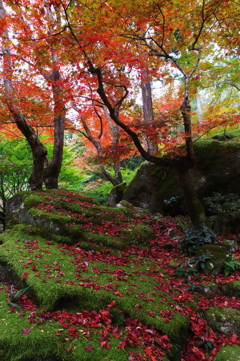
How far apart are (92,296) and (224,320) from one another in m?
1.97

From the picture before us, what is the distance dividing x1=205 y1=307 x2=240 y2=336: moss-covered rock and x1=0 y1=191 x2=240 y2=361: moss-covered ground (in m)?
0.13

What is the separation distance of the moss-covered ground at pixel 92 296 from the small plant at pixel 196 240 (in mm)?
282

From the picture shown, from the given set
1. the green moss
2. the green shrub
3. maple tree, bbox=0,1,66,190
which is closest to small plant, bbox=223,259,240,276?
the green moss

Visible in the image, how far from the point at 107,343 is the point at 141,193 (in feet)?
22.5

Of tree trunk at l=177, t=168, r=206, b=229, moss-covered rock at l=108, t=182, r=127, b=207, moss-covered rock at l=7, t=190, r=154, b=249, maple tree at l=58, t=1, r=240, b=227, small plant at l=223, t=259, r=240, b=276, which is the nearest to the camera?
small plant at l=223, t=259, r=240, b=276

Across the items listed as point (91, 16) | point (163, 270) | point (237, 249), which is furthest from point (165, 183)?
point (91, 16)

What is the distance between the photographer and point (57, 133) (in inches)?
340

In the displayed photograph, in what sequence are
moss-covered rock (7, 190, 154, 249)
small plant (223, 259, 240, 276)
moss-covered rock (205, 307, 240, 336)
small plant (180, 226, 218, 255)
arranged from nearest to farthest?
moss-covered rock (205, 307, 240, 336), small plant (223, 259, 240, 276), moss-covered rock (7, 190, 154, 249), small plant (180, 226, 218, 255)

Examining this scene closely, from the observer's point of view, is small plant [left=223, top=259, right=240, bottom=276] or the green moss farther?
small plant [left=223, top=259, right=240, bottom=276]

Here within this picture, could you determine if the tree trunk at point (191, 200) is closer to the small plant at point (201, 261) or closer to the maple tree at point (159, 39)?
the maple tree at point (159, 39)

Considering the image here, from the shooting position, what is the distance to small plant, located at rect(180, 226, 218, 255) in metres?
5.23

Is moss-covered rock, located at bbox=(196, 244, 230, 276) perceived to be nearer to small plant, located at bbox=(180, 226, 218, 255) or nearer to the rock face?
small plant, located at bbox=(180, 226, 218, 255)

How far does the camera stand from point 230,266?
173 inches

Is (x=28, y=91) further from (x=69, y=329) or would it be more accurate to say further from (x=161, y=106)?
(x=161, y=106)
